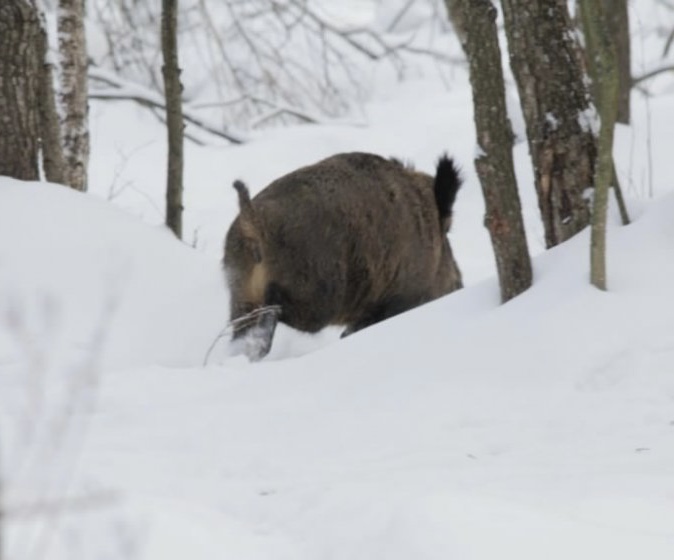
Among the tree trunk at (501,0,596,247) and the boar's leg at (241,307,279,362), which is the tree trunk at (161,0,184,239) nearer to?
the boar's leg at (241,307,279,362)

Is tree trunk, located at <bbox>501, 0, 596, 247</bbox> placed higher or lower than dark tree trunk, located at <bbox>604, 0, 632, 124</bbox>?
higher

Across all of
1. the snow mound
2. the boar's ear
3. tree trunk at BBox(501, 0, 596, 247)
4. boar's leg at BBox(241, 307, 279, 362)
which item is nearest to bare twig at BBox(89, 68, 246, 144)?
the snow mound

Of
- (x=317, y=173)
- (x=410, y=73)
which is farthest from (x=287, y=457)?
(x=410, y=73)

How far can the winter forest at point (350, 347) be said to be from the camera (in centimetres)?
333

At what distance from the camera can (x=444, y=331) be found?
556 cm

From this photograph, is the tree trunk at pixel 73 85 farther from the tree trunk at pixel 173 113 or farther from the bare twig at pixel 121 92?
the bare twig at pixel 121 92

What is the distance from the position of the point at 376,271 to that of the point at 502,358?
2.02m

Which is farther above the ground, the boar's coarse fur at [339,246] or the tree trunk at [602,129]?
the tree trunk at [602,129]

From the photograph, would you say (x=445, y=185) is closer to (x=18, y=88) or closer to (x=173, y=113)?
(x=173, y=113)

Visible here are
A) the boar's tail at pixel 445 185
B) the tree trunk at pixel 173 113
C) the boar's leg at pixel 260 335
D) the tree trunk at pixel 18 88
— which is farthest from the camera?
the tree trunk at pixel 173 113

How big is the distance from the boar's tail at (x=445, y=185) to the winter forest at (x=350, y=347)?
0.04 feet

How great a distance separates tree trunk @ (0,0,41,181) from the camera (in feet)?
23.3

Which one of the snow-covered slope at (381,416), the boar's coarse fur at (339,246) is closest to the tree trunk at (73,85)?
the snow-covered slope at (381,416)

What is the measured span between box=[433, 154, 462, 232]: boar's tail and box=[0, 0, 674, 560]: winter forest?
1 cm
